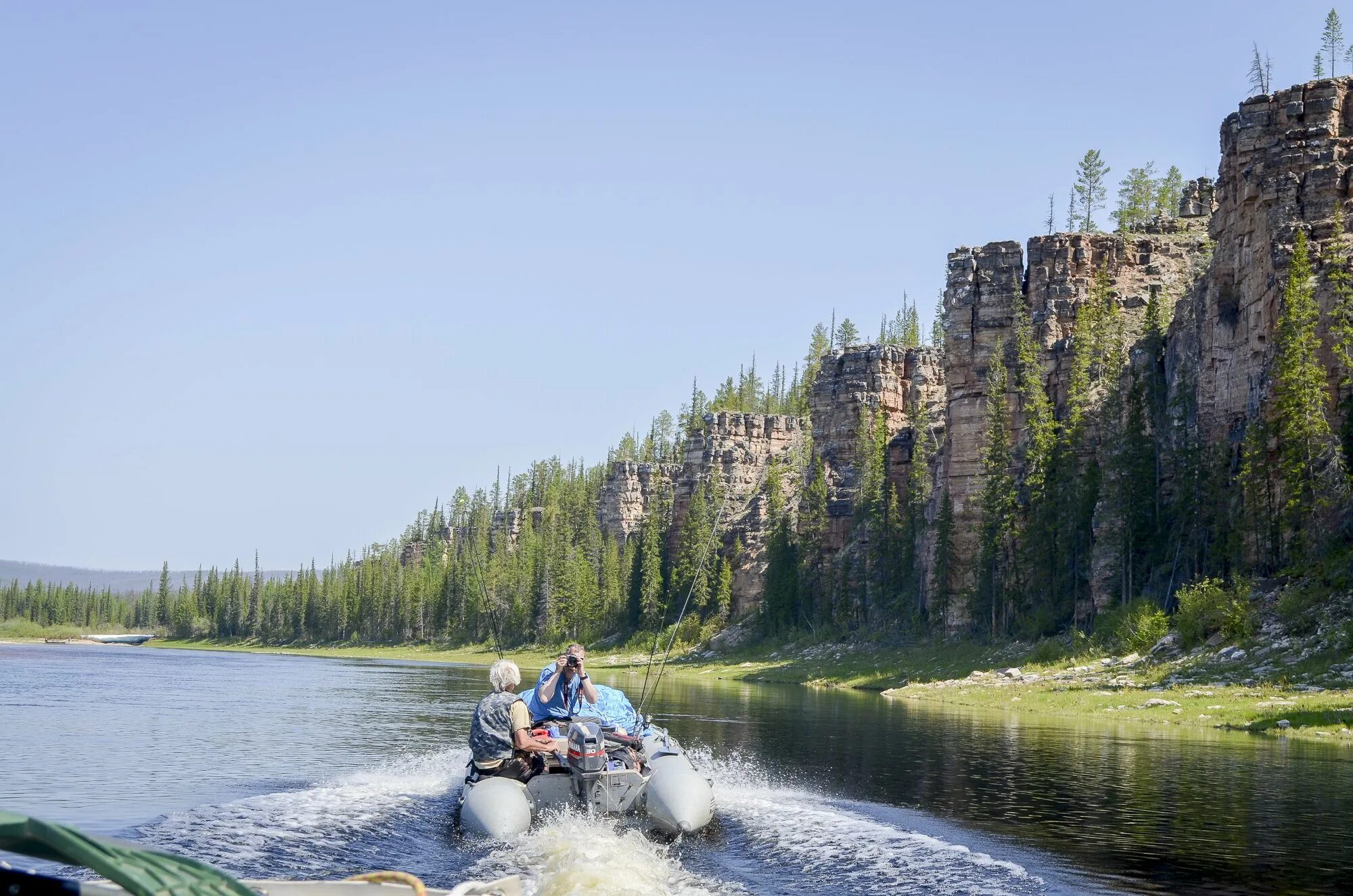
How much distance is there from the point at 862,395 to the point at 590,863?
110239mm

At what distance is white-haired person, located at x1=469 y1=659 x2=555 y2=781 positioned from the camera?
66.0 ft

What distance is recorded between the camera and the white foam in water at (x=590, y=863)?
14.9 metres

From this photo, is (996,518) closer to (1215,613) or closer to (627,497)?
(1215,613)


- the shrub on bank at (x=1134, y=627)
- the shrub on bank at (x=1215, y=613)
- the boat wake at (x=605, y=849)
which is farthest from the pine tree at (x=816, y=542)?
the boat wake at (x=605, y=849)

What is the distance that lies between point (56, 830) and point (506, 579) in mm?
164542

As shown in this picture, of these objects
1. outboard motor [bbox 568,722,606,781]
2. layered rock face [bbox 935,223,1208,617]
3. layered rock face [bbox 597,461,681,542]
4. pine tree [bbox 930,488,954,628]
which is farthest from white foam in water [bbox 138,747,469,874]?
layered rock face [bbox 597,461,681,542]

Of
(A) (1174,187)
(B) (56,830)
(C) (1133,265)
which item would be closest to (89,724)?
(B) (56,830)

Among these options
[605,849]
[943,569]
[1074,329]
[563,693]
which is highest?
[1074,329]

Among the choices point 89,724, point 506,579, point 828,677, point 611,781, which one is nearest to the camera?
point 611,781

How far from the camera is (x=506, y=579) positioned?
168 metres

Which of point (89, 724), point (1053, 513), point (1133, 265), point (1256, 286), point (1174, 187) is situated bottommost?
point (89, 724)

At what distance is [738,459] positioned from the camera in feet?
488

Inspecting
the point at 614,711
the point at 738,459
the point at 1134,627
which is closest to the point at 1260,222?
the point at 1134,627

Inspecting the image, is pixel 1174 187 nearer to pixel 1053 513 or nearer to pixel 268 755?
pixel 1053 513
